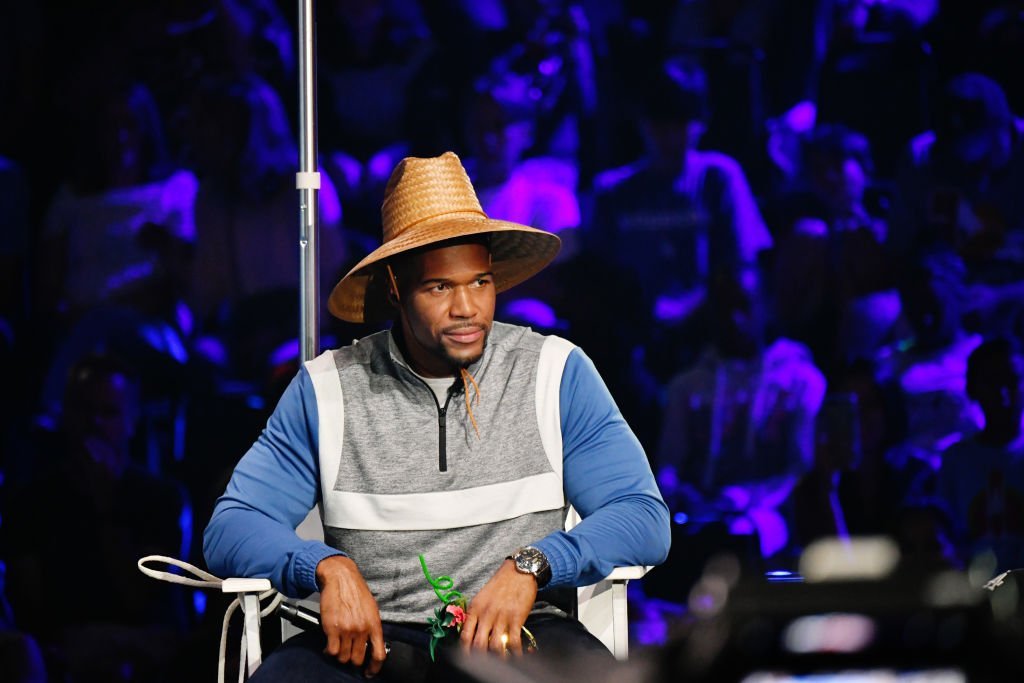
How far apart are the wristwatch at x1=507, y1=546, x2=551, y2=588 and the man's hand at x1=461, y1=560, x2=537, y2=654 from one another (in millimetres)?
30

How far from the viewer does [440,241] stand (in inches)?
85.1

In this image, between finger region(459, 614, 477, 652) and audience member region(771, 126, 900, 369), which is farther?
audience member region(771, 126, 900, 369)

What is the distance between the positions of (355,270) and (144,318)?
4.44 feet

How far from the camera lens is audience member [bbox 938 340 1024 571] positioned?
133 inches

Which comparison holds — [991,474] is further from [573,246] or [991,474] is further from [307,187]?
[307,187]

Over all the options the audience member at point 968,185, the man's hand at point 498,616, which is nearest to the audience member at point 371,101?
the audience member at point 968,185

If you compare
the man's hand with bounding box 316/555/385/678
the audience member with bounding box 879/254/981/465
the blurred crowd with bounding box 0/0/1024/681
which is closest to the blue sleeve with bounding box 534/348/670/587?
the man's hand with bounding box 316/555/385/678

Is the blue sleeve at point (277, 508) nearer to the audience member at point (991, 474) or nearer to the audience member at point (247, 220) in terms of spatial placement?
the audience member at point (247, 220)

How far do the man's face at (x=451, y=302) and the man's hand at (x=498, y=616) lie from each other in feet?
1.62

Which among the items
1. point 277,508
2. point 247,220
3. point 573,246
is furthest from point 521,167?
point 277,508

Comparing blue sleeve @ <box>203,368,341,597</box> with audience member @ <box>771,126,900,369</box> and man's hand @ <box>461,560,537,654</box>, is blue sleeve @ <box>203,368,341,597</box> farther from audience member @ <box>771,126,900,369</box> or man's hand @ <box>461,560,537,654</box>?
audience member @ <box>771,126,900,369</box>

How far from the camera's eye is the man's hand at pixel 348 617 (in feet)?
5.99

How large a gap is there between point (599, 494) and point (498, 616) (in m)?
0.42

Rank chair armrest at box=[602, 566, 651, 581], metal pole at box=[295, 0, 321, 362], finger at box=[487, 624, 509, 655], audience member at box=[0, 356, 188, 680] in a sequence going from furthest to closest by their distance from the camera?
audience member at box=[0, 356, 188, 680] < metal pole at box=[295, 0, 321, 362] < chair armrest at box=[602, 566, 651, 581] < finger at box=[487, 624, 509, 655]
